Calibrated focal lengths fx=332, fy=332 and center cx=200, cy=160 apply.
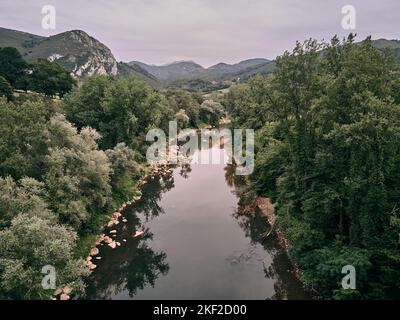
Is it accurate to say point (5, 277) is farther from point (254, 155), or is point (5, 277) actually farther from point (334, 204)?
point (254, 155)

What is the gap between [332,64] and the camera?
24.9 metres

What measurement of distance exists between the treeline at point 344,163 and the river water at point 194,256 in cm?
305

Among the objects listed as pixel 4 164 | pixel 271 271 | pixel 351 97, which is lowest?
pixel 271 271

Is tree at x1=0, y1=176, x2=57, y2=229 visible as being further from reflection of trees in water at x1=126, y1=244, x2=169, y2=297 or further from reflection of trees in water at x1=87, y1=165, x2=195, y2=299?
reflection of trees in water at x1=126, y1=244, x2=169, y2=297

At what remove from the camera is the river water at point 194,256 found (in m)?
24.0

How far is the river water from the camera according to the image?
2402 centimetres

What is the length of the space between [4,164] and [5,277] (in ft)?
41.7

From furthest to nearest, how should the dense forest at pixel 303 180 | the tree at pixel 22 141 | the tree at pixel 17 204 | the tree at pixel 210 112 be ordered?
the tree at pixel 210 112 → the tree at pixel 22 141 → the tree at pixel 17 204 → the dense forest at pixel 303 180

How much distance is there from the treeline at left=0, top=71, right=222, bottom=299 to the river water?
2.62 m

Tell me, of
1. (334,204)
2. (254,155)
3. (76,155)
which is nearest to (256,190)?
(254,155)

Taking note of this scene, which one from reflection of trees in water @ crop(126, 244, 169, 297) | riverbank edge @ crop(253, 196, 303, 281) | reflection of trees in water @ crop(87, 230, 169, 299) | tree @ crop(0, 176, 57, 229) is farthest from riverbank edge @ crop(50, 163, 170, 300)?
riverbank edge @ crop(253, 196, 303, 281)

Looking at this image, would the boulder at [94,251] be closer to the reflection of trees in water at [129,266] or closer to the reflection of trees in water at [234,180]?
the reflection of trees in water at [129,266]

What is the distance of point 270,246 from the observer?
30.0 metres

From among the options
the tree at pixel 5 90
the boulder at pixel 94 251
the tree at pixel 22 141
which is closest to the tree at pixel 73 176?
the tree at pixel 22 141
